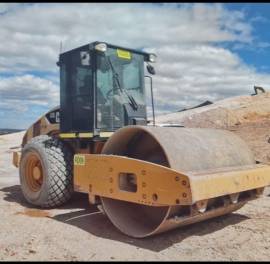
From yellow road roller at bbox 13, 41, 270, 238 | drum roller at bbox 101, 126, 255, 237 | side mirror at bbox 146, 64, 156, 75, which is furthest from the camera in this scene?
side mirror at bbox 146, 64, 156, 75

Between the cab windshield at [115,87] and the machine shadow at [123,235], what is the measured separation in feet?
3.94

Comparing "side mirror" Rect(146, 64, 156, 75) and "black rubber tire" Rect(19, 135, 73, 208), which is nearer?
"black rubber tire" Rect(19, 135, 73, 208)

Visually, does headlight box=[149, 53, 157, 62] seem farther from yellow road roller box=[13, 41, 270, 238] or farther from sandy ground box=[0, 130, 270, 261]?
sandy ground box=[0, 130, 270, 261]

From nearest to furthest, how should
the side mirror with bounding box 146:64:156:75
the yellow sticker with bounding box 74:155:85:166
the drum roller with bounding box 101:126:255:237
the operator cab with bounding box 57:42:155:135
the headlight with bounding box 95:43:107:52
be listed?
1. the drum roller with bounding box 101:126:255:237
2. the yellow sticker with bounding box 74:155:85:166
3. the headlight with bounding box 95:43:107:52
4. the operator cab with bounding box 57:42:155:135
5. the side mirror with bounding box 146:64:156:75

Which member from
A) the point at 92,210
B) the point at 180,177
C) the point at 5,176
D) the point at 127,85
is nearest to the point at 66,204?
the point at 92,210

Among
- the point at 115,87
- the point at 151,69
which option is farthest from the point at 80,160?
the point at 151,69

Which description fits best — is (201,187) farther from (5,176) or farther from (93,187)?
(5,176)

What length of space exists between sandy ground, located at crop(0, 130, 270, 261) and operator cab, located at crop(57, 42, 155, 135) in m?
1.26

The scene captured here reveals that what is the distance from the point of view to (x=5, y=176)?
415 inches

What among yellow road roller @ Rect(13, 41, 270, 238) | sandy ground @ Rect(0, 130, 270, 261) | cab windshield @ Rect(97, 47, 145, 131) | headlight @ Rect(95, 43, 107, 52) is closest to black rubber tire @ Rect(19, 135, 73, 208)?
yellow road roller @ Rect(13, 41, 270, 238)

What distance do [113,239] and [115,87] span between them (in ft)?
7.51

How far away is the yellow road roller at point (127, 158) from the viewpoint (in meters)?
4.37

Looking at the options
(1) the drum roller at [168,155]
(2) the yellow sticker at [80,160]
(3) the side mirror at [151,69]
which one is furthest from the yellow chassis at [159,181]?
(3) the side mirror at [151,69]

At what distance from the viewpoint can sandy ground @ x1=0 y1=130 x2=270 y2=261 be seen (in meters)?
4.17
